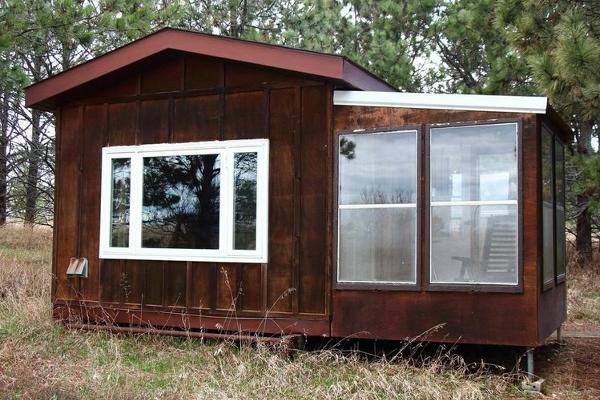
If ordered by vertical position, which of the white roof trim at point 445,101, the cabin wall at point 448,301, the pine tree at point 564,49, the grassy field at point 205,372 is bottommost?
the grassy field at point 205,372

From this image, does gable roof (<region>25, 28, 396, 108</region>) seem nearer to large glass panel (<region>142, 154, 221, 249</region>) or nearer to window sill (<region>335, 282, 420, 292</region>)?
large glass panel (<region>142, 154, 221, 249</region>)

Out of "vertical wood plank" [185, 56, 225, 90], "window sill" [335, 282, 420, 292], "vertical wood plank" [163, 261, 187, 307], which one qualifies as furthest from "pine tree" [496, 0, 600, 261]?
"vertical wood plank" [163, 261, 187, 307]

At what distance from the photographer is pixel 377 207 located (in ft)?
19.4

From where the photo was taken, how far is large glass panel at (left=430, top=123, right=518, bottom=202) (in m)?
5.48

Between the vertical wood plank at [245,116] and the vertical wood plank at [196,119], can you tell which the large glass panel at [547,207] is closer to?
the vertical wood plank at [245,116]

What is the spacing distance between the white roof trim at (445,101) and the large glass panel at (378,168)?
291 millimetres

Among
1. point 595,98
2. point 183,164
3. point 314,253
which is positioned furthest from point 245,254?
point 595,98

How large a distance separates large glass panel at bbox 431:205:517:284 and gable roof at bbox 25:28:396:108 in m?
1.57

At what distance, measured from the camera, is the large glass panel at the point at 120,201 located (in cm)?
713

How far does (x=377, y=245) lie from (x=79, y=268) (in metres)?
3.50

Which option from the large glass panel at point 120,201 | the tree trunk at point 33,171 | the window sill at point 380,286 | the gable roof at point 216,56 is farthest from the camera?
the tree trunk at point 33,171

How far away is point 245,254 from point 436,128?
2234 mm

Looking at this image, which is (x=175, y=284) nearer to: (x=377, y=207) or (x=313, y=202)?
(x=313, y=202)

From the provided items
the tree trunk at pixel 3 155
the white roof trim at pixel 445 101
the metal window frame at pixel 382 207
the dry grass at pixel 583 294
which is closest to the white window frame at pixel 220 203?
the metal window frame at pixel 382 207
